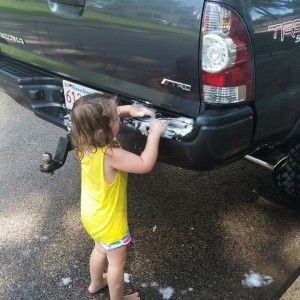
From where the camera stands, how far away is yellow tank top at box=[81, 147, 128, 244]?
7.23 feet

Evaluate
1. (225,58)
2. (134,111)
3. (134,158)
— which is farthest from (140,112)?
(225,58)

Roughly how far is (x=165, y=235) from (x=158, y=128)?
39.0 inches

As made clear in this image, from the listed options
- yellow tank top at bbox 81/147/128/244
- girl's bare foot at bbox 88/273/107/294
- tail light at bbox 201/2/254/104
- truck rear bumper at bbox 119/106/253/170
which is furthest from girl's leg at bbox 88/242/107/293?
tail light at bbox 201/2/254/104

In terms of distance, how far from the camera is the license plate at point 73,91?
2.71 meters

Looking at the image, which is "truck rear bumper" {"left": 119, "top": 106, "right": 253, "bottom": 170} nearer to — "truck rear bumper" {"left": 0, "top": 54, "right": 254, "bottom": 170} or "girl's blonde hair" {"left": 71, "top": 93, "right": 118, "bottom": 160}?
"truck rear bumper" {"left": 0, "top": 54, "right": 254, "bottom": 170}

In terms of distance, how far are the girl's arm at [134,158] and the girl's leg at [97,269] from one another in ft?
1.62

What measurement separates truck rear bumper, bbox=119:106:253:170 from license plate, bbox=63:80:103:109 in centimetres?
52

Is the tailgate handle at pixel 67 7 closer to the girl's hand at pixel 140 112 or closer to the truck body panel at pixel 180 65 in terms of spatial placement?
the truck body panel at pixel 180 65

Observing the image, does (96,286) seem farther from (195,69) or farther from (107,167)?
(195,69)

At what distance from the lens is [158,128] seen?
223 cm

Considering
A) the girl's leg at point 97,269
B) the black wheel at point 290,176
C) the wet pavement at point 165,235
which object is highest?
the black wheel at point 290,176

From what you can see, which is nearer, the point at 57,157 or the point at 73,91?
the point at 57,157

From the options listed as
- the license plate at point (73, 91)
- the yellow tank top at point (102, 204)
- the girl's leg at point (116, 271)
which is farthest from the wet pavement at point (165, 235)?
the license plate at point (73, 91)

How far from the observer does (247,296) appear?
248 centimetres
